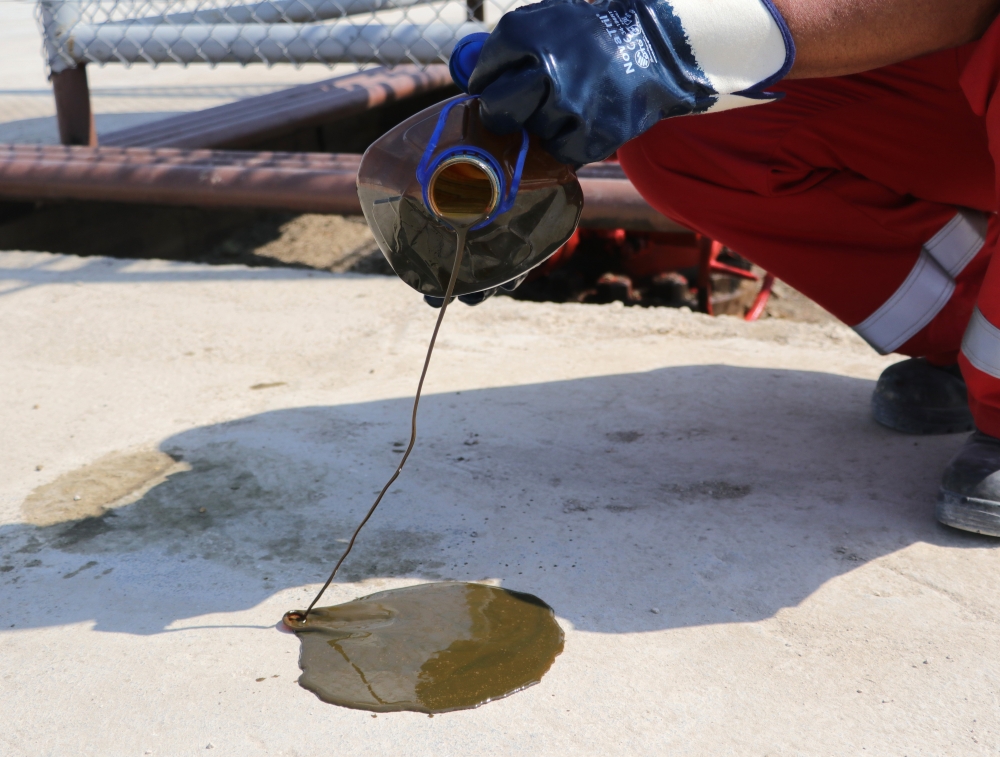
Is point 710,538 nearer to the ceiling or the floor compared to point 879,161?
nearer to the floor

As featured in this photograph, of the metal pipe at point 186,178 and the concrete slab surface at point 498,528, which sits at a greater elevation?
the metal pipe at point 186,178

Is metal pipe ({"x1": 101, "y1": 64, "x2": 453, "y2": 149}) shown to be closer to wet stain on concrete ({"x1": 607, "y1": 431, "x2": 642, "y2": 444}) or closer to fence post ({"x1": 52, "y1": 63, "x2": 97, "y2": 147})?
fence post ({"x1": 52, "y1": 63, "x2": 97, "y2": 147})

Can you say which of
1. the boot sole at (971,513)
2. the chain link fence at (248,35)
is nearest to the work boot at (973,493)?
the boot sole at (971,513)

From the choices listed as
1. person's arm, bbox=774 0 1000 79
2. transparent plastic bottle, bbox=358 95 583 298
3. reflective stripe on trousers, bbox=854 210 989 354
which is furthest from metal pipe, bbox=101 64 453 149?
person's arm, bbox=774 0 1000 79

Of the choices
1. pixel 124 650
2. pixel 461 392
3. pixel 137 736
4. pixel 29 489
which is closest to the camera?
pixel 137 736

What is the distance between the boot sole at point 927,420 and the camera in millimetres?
1908

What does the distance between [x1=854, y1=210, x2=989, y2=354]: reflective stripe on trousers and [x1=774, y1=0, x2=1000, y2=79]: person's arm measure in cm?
47

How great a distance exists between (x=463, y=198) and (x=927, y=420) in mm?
1070

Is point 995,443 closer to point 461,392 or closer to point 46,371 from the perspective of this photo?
point 461,392

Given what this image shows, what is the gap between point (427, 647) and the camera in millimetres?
1364

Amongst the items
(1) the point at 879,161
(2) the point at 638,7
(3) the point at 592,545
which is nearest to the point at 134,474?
(3) the point at 592,545

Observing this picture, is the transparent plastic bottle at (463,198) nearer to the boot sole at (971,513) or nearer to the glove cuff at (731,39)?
the glove cuff at (731,39)

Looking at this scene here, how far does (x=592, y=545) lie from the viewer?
1.61 metres

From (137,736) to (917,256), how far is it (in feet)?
4.98
